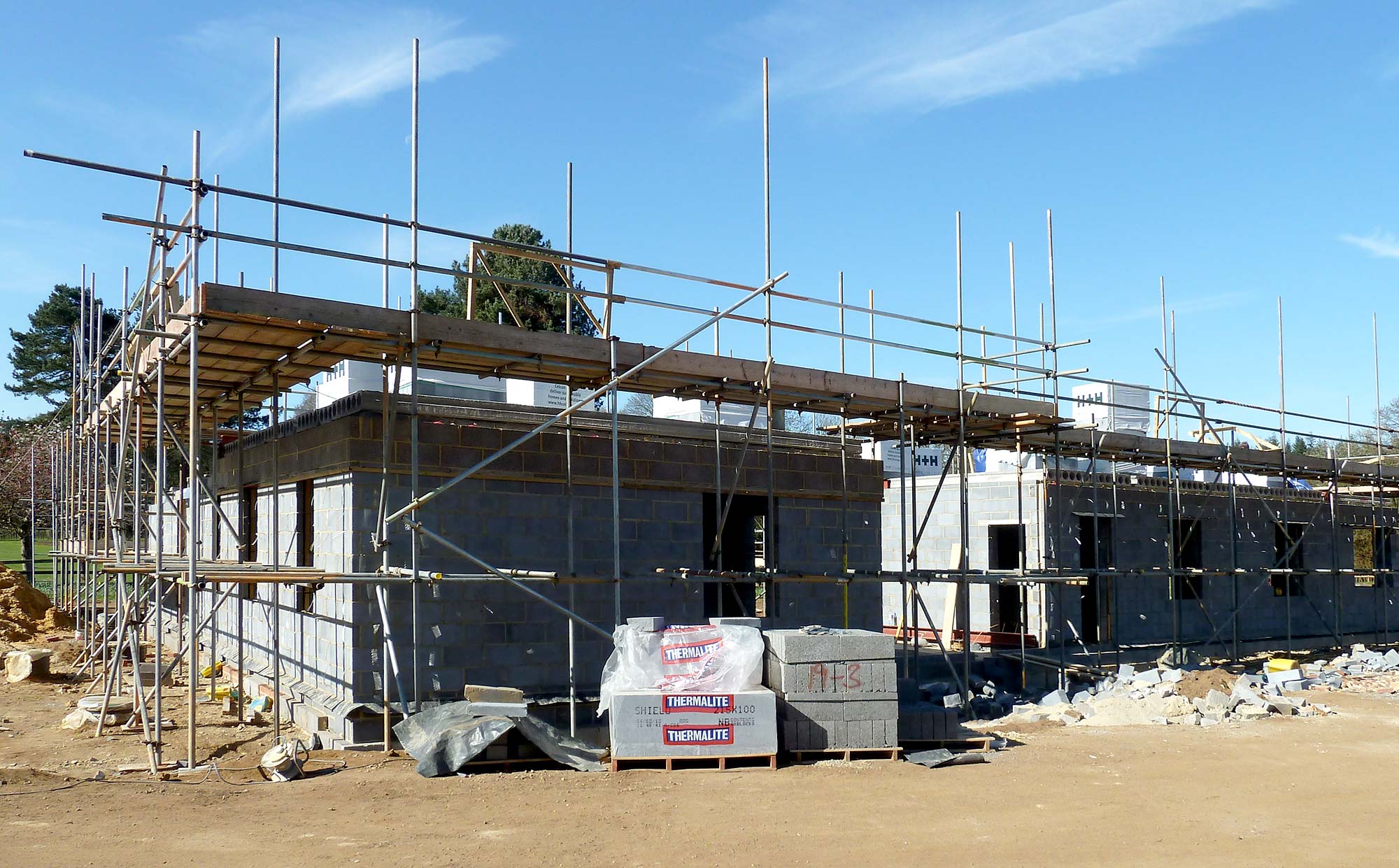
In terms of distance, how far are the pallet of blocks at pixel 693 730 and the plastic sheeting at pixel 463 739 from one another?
441 mm

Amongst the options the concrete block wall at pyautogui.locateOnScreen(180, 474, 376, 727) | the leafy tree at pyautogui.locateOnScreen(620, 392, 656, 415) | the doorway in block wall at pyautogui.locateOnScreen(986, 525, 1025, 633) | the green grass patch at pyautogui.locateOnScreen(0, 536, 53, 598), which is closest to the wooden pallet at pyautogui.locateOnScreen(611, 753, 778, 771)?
the concrete block wall at pyautogui.locateOnScreen(180, 474, 376, 727)

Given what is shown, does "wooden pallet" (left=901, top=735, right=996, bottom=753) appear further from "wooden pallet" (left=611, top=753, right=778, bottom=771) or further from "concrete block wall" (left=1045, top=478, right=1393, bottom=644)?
"concrete block wall" (left=1045, top=478, right=1393, bottom=644)

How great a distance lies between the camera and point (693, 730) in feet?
32.9

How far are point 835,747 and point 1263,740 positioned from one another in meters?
5.63

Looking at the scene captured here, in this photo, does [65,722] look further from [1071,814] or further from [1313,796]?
[1313,796]

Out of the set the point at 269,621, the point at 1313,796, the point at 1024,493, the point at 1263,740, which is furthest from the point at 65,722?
the point at 1024,493

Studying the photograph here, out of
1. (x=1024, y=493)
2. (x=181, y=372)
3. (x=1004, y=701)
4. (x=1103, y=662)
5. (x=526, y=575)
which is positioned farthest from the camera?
(x=1024, y=493)

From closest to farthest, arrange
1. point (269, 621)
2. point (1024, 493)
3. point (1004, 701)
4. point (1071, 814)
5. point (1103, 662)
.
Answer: point (1071, 814) → point (269, 621) → point (1004, 701) → point (1103, 662) → point (1024, 493)

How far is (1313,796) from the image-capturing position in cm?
966

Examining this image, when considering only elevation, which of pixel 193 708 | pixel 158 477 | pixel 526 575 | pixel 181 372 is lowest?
pixel 193 708

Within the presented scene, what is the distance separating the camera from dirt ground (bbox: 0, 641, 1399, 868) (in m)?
7.43

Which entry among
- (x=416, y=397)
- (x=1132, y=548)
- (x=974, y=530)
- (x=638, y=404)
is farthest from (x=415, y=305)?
(x=638, y=404)

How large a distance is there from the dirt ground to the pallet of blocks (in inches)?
8.5

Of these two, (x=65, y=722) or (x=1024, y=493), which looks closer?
(x=65, y=722)
